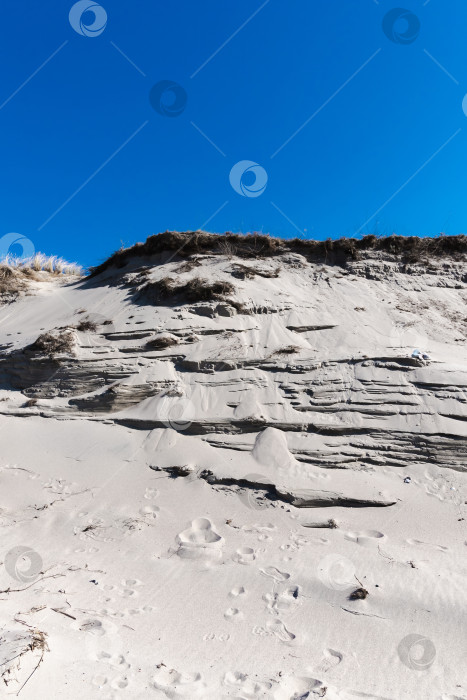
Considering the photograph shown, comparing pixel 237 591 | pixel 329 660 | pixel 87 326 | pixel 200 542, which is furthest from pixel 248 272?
pixel 329 660

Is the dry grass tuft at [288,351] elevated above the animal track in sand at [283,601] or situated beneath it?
elevated above

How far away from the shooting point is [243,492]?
5637mm

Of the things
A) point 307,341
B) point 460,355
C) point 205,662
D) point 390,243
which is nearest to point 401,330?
point 460,355

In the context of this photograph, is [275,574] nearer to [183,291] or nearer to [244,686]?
[244,686]

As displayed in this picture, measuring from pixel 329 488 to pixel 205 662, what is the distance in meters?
2.93

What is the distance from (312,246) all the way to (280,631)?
31.4ft

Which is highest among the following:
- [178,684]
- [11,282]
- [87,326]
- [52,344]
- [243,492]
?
[11,282]

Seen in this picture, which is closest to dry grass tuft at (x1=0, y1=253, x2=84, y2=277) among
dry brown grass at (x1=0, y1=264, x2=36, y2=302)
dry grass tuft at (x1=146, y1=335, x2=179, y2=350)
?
dry brown grass at (x1=0, y1=264, x2=36, y2=302)

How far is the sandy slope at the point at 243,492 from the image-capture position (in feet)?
10.2

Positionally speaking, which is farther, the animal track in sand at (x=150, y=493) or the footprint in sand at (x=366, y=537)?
the animal track in sand at (x=150, y=493)

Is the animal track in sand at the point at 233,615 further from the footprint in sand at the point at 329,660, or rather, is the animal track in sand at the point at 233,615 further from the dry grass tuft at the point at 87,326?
the dry grass tuft at the point at 87,326

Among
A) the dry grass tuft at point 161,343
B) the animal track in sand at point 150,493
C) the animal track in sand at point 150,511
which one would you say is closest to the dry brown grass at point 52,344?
the dry grass tuft at point 161,343

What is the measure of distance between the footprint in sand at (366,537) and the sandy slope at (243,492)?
4cm

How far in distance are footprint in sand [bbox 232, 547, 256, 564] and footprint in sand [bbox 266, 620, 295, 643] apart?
886 mm
